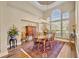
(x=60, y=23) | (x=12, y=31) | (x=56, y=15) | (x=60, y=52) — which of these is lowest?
(x=60, y=52)

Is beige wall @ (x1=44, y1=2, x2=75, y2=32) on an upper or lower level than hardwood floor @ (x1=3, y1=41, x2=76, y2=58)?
upper

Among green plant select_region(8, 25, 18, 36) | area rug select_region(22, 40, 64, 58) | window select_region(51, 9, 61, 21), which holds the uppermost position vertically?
window select_region(51, 9, 61, 21)

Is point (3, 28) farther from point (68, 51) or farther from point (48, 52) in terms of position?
point (68, 51)

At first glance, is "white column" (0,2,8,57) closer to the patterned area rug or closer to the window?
the patterned area rug

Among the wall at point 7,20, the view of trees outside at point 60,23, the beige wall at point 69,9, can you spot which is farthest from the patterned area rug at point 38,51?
the beige wall at point 69,9

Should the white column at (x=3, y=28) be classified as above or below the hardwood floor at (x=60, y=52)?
above

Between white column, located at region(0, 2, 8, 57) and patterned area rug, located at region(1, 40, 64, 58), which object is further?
patterned area rug, located at region(1, 40, 64, 58)

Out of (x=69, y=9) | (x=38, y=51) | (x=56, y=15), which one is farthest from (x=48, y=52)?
(x=69, y=9)

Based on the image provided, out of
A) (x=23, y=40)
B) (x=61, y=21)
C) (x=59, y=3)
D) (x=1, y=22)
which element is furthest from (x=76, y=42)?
(x=1, y=22)

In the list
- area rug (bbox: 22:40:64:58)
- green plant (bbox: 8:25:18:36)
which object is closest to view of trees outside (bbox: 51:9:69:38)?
area rug (bbox: 22:40:64:58)

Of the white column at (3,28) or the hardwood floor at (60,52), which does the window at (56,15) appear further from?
the white column at (3,28)

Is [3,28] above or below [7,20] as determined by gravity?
below

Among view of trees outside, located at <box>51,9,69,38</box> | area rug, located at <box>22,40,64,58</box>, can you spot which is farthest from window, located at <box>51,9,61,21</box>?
area rug, located at <box>22,40,64,58</box>

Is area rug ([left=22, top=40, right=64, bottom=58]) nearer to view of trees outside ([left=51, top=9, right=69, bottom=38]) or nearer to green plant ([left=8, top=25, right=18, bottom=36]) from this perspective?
view of trees outside ([left=51, top=9, right=69, bottom=38])
